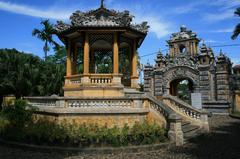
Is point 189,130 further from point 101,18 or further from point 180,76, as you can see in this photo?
point 180,76

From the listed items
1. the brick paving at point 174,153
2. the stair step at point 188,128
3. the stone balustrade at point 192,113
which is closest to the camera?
the brick paving at point 174,153

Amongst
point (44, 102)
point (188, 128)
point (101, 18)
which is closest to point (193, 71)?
point (188, 128)

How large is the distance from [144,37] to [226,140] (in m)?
8.45

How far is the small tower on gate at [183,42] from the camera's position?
101 ft

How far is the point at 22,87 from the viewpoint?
67.9ft

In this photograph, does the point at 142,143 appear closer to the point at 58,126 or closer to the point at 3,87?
the point at 58,126

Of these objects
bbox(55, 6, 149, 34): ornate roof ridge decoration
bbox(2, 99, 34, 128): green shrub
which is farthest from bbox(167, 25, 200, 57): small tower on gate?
bbox(2, 99, 34, 128): green shrub

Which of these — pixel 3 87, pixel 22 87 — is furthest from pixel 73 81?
pixel 3 87

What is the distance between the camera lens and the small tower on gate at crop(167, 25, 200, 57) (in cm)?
3077

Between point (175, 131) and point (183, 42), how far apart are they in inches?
921

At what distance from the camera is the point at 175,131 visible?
34.8 feet

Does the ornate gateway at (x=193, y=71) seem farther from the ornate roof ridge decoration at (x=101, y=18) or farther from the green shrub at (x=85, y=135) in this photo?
the green shrub at (x=85, y=135)

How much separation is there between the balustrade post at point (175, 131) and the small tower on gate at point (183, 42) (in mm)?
21001

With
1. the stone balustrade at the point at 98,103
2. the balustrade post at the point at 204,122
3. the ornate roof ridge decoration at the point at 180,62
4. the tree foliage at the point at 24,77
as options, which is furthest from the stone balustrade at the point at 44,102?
the ornate roof ridge decoration at the point at 180,62
